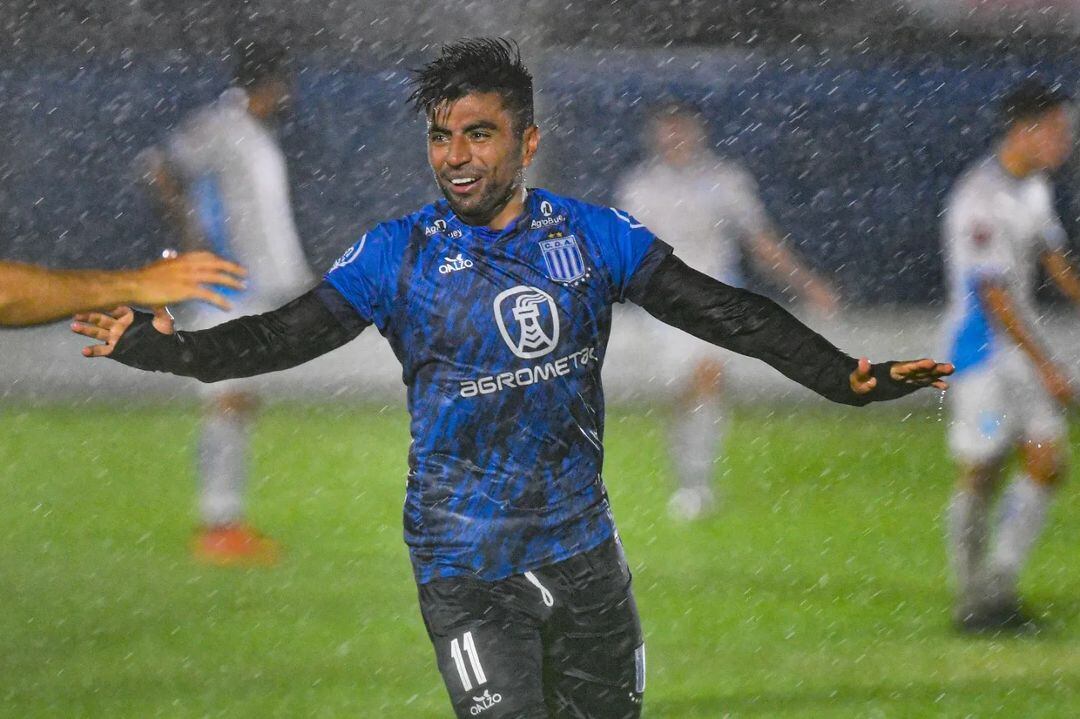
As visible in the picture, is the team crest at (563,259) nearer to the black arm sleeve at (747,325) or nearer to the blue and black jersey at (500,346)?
the blue and black jersey at (500,346)

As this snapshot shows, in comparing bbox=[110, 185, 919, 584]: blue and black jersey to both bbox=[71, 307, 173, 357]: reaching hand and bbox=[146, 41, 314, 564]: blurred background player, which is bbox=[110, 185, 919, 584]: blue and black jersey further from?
bbox=[146, 41, 314, 564]: blurred background player

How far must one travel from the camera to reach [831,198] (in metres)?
15.3

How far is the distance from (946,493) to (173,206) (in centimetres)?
521

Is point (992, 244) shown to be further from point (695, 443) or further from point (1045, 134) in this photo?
point (695, 443)

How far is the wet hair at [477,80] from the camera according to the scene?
4.36 metres

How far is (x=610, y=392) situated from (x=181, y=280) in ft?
33.0

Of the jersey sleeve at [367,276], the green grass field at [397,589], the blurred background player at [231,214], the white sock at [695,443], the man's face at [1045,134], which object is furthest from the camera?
the white sock at [695,443]

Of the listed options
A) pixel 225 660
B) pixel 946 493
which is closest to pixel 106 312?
pixel 225 660

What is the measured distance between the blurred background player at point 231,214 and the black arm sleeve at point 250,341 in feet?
13.9

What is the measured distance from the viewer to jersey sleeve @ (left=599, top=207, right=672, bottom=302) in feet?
14.3

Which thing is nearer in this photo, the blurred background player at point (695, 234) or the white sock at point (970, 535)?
the white sock at point (970, 535)

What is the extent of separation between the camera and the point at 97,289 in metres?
4.09

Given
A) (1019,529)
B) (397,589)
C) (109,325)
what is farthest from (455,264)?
(397,589)

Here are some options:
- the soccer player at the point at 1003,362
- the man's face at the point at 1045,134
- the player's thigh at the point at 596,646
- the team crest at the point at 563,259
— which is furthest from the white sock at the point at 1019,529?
the team crest at the point at 563,259
